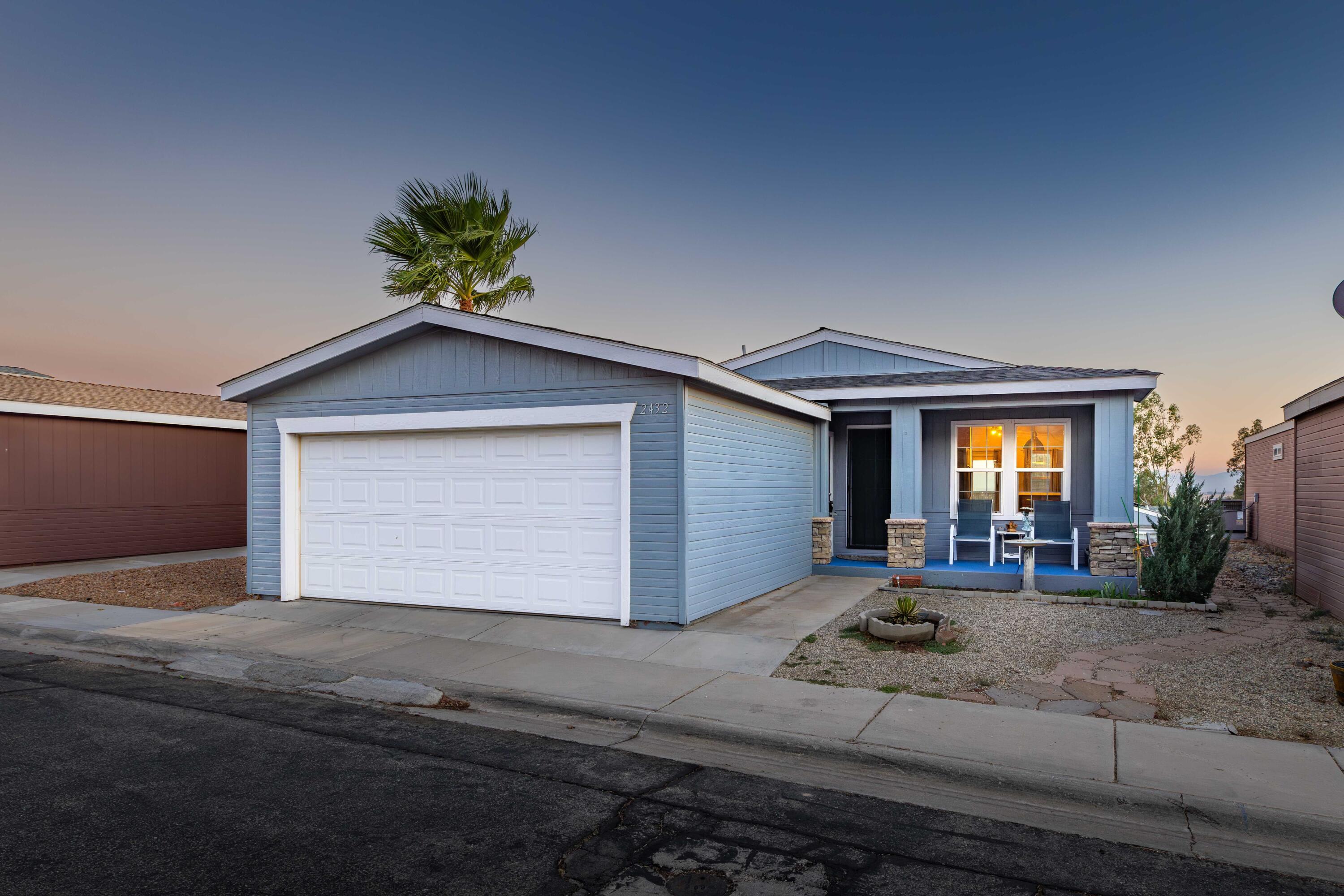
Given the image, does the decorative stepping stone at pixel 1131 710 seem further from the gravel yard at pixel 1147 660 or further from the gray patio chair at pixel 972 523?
the gray patio chair at pixel 972 523

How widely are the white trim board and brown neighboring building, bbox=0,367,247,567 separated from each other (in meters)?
14.4

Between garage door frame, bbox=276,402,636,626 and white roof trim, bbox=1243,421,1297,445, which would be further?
white roof trim, bbox=1243,421,1297,445

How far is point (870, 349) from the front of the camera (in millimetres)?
14797

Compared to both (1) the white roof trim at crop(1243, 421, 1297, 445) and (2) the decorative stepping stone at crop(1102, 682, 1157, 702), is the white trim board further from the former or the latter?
(1) the white roof trim at crop(1243, 421, 1297, 445)

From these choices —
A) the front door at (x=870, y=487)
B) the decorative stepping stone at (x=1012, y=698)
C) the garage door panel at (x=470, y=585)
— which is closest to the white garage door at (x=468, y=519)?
the garage door panel at (x=470, y=585)

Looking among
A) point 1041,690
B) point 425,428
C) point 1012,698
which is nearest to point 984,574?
point 1041,690

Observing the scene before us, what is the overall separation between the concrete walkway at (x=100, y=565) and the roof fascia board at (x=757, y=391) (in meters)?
9.91

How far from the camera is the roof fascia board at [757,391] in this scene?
842 centimetres

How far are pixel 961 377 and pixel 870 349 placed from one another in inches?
120

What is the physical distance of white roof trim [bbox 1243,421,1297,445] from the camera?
60.2 ft

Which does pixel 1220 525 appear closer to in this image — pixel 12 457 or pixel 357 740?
pixel 357 740

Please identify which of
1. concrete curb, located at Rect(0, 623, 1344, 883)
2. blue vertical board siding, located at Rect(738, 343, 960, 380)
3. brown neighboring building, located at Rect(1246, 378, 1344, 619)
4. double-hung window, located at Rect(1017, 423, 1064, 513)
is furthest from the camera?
blue vertical board siding, located at Rect(738, 343, 960, 380)

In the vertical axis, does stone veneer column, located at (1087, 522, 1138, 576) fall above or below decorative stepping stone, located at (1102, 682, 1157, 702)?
above

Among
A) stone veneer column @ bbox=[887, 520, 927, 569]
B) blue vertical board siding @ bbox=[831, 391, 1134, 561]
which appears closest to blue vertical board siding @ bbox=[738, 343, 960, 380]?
blue vertical board siding @ bbox=[831, 391, 1134, 561]
